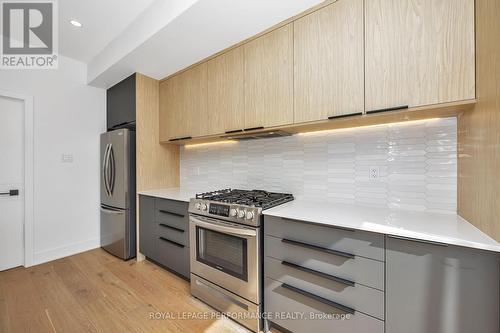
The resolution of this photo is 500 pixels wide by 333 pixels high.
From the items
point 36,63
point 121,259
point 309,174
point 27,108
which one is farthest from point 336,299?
point 36,63

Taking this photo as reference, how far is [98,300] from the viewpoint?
1938mm

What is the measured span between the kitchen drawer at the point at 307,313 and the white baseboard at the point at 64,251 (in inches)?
113

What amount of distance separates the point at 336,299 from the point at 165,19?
95.8 inches


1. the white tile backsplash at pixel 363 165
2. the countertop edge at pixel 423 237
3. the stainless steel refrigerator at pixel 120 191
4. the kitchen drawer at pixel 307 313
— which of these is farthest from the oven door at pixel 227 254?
the stainless steel refrigerator at pixel 120 191

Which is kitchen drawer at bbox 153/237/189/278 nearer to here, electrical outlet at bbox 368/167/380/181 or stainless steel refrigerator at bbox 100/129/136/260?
stainless steel refrigerator at bbox 100/129/136/260

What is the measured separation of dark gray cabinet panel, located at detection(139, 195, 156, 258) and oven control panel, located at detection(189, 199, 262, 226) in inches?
34.9

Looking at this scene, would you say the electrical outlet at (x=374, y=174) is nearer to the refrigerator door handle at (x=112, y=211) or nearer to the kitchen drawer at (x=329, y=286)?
the kitchen drawer at (x=329, y=286)

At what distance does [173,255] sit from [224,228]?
967mm

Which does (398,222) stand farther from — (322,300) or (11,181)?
(11,181)

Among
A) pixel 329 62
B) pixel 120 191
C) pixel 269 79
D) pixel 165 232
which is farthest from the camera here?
pixel 120 191

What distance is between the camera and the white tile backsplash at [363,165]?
146 centimetres

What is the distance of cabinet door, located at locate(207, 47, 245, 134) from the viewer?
2070 mm

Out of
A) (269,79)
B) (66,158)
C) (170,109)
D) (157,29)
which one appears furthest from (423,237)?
(66,158)

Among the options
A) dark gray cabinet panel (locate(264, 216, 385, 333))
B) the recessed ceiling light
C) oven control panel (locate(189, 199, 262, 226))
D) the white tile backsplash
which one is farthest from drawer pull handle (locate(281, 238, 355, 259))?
the recessed ceiling light
